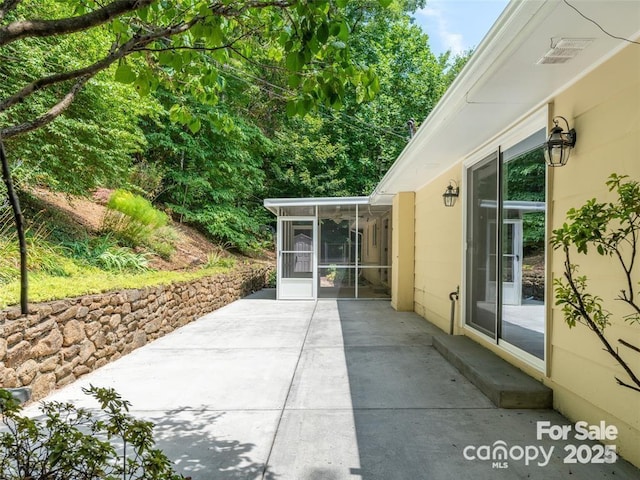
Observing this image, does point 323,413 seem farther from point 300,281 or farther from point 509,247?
point 300,281

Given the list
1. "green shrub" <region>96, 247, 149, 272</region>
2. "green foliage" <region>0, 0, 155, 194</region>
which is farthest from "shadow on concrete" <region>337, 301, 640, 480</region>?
"green foliage" <region>0, 0, 155, 194</region>

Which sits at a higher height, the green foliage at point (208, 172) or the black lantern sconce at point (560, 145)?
the green foliage at point (208, 172)

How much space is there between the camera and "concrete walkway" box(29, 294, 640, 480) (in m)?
2.21

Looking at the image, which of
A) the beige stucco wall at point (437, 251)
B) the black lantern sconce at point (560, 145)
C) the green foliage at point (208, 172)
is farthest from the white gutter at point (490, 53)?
the green foliage at point (208, 172)

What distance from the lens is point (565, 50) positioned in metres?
2.36

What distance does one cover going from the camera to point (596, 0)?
6.11 feet

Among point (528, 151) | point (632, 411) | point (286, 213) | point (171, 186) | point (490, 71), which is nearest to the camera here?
point (632, 411)

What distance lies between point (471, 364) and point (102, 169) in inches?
272

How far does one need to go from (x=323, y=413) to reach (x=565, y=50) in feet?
9.83

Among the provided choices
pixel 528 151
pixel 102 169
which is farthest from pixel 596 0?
pixel 102 169

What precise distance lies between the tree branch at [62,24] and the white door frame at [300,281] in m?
8.44

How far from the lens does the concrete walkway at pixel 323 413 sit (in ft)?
7.27

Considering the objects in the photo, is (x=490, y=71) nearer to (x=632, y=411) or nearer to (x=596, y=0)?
(x=596, y=0)

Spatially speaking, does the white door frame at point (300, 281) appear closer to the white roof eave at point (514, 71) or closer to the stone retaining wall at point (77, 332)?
the stone retaining wall at point (77, 332)
